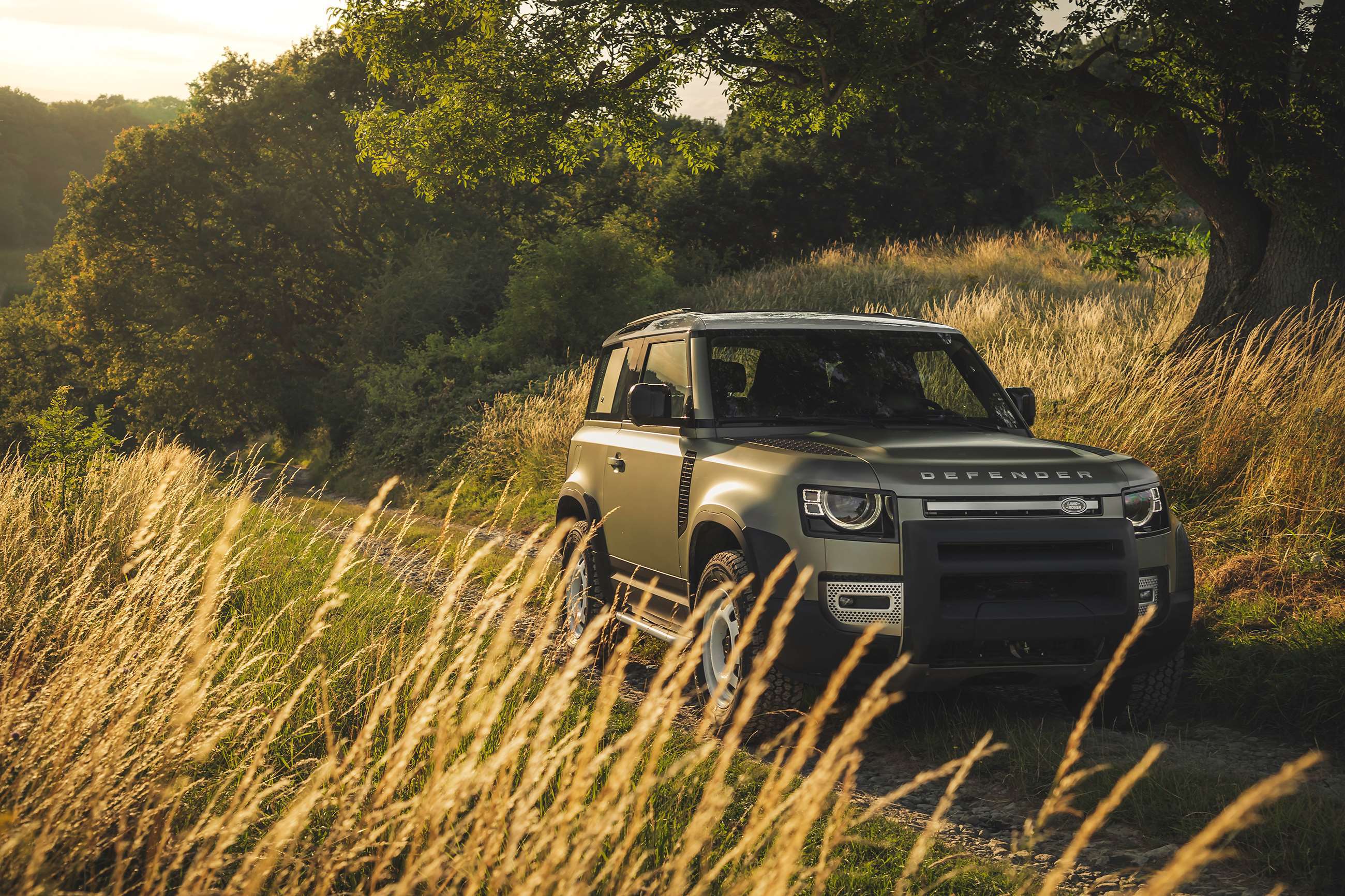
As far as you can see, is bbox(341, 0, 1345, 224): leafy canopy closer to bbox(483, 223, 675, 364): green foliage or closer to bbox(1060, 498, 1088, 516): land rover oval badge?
bbox(483, 223, 675, 364): green foliage

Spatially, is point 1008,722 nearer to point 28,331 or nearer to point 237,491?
point 237,491

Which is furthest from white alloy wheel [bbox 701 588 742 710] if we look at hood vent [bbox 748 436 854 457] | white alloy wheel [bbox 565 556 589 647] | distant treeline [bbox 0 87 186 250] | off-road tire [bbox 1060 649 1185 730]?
distant treeline [bbox 0 87 186 250]

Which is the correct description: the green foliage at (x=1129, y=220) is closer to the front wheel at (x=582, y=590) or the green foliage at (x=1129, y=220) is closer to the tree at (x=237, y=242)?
the front wheel at (x=582, y=590)

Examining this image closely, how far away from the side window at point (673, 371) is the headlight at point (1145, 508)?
240 cm

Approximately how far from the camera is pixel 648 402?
6.21 m

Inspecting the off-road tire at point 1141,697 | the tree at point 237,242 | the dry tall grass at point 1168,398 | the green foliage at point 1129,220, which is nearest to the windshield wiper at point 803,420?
the off-road tire at point 1141,697

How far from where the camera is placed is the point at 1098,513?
197 inches

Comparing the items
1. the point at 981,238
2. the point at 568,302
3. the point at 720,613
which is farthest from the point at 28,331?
the point at 720,613

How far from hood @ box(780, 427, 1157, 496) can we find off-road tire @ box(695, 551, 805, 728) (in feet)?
2.47

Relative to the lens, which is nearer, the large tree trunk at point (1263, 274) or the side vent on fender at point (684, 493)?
the side vent on fender at point (684, 493)

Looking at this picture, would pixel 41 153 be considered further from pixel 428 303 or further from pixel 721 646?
pixel 721 646

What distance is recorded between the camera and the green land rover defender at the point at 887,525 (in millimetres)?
4828

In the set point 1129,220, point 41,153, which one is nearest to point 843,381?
point 1129,220

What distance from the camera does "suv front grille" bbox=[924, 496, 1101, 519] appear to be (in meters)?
4.83
